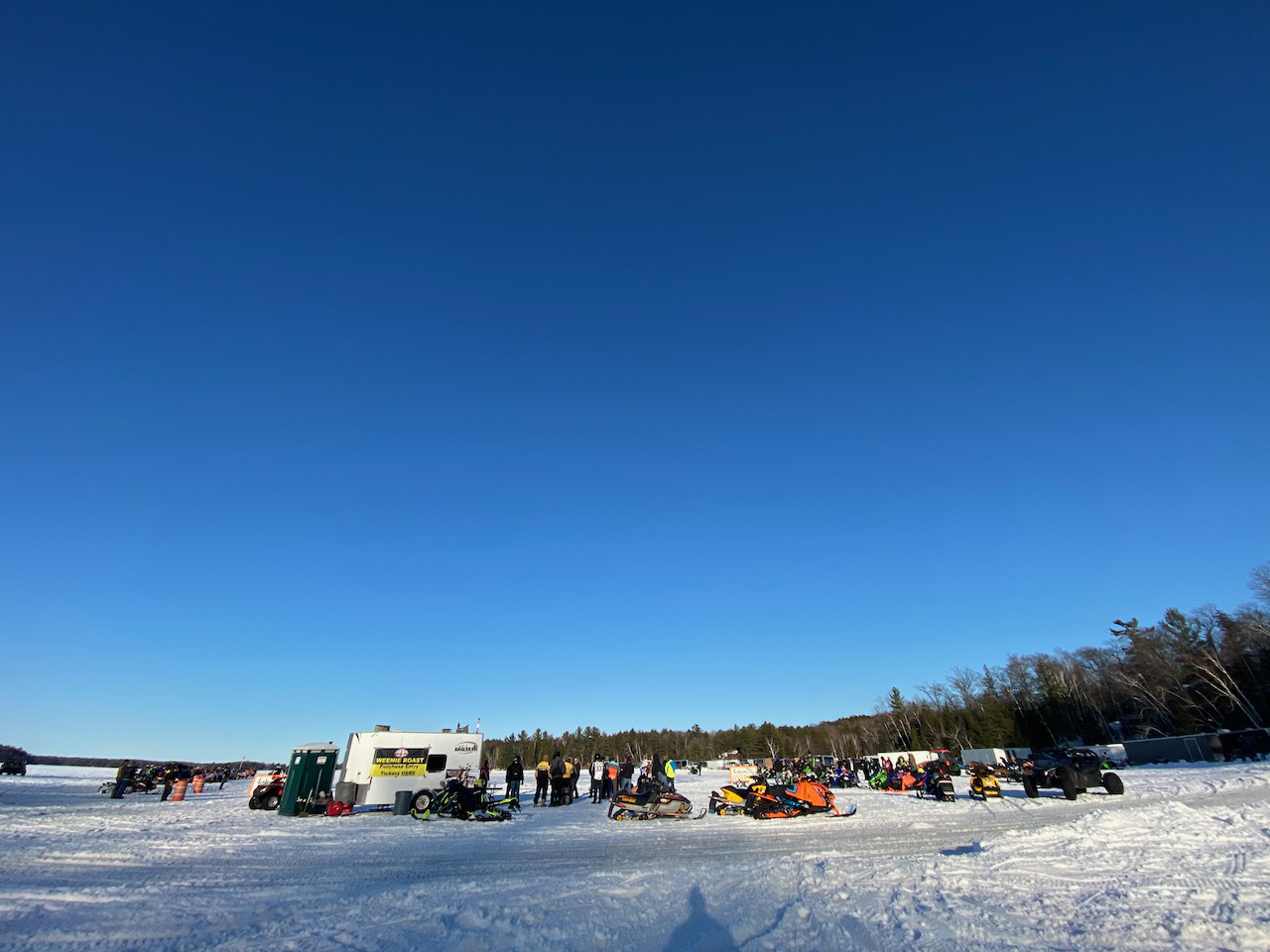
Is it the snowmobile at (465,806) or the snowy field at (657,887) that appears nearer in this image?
the snowy field at (657,887)

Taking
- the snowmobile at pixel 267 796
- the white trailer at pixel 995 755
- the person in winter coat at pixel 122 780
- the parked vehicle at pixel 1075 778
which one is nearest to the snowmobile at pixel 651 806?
the snowmobile at pixel 267 796

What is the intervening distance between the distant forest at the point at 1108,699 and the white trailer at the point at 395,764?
37.8 ft

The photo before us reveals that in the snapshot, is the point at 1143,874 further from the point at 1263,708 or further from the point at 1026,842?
the point at 1263,708

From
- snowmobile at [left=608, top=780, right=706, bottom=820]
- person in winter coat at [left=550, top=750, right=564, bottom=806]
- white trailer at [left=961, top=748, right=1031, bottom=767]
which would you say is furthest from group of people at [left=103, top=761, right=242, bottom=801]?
white trailer at [left=961, top=748, right=1031, bottom=767]

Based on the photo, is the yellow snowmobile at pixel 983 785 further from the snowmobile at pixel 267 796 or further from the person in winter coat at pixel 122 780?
the person in winter coat at pixel 122 780

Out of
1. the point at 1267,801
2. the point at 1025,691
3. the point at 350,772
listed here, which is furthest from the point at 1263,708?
the point at 350,772

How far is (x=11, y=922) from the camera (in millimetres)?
5910

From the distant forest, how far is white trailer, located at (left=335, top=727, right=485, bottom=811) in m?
11.5

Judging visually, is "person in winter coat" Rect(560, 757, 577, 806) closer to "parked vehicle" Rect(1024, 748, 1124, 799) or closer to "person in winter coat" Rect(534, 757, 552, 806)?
"person in winter coat" Rect(534, 757, 552, 806)

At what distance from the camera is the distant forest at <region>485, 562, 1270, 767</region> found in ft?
170

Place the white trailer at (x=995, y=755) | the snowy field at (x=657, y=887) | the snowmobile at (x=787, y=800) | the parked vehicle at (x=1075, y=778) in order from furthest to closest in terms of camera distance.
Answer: the white trailer at (x=995, y=755), the parked vehicle at (x=1075, y=778), the snowmobile at (x=787, y=800), the snowy field at (x=657, y=887)

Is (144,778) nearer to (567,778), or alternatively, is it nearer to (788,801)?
(567,778)

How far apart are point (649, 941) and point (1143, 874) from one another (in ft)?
22.3

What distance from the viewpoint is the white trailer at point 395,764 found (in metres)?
21.9
